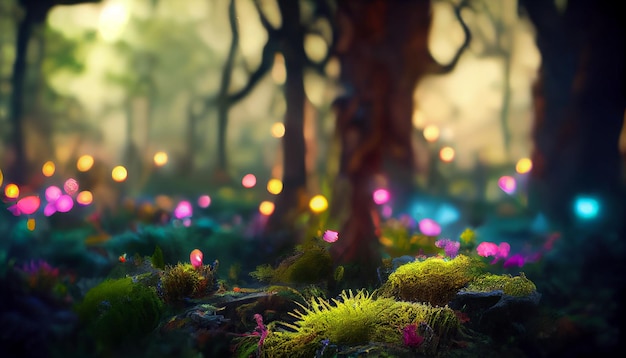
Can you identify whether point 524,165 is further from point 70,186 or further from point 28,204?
point 28,204

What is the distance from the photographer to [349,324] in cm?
328

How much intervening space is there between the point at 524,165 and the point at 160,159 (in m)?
4.21

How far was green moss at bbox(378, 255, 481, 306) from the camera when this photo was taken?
12.1 feet

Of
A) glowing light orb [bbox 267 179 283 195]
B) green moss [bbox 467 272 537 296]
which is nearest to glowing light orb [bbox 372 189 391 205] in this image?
glowing light orb [bbox 267 179 283 195]

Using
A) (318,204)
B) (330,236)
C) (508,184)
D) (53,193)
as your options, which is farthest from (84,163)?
(508,184)

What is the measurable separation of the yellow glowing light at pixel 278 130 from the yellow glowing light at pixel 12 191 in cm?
281

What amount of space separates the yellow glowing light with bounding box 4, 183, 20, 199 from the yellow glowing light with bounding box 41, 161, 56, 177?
335 millimetres

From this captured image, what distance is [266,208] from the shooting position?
561 centimetres

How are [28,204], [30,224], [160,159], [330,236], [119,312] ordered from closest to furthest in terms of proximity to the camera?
[119,312]
[330,236]
[30,224]
[28,204]
[160,159]

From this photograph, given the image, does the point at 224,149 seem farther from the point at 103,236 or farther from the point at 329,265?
the point at 329,265

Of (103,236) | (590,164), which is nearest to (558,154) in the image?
(590,164)

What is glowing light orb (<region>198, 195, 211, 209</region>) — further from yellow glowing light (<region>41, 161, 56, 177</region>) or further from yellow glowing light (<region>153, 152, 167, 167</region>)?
yellow glowing light (<region>41, 161, 56, 177</region>)

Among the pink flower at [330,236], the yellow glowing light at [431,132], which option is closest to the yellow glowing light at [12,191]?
the pink flower at [330,236]

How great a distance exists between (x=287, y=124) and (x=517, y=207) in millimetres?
2728
